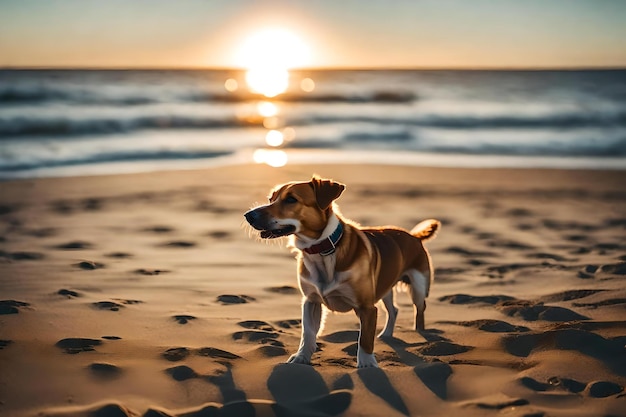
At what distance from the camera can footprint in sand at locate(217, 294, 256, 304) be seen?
20.1ft

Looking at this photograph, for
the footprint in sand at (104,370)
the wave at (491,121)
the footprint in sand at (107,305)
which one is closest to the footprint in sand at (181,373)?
the footprint in sand at (104,370)

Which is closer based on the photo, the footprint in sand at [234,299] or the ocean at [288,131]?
the footprint in sand at [234,299]

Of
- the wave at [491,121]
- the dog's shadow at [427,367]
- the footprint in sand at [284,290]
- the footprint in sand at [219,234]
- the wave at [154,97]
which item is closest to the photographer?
the dog's shadow at [427,367]

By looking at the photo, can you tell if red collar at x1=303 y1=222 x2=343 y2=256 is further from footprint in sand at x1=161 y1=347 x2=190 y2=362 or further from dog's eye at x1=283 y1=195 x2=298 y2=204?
footprint in sand at x1=161 y1=347 x2=190 y2=362

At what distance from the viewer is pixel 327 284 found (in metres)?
4.69

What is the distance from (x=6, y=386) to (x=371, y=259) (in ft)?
7.28

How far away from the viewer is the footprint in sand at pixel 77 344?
4.82 m

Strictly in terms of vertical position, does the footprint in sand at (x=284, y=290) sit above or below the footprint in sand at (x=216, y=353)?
above

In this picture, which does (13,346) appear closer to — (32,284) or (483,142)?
(32,284)

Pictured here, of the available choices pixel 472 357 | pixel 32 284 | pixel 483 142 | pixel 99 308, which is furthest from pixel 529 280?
pixel 483 142

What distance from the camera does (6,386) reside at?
13.7 feet

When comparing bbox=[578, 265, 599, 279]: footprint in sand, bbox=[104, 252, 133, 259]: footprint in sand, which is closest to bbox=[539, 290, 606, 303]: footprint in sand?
bbox=[578, 265, 599, 279]: footprint in sand

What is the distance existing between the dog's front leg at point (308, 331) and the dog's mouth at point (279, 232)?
56cm

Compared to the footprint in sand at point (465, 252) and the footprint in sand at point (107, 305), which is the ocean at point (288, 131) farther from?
the footprint in sand at point (107, 305)
